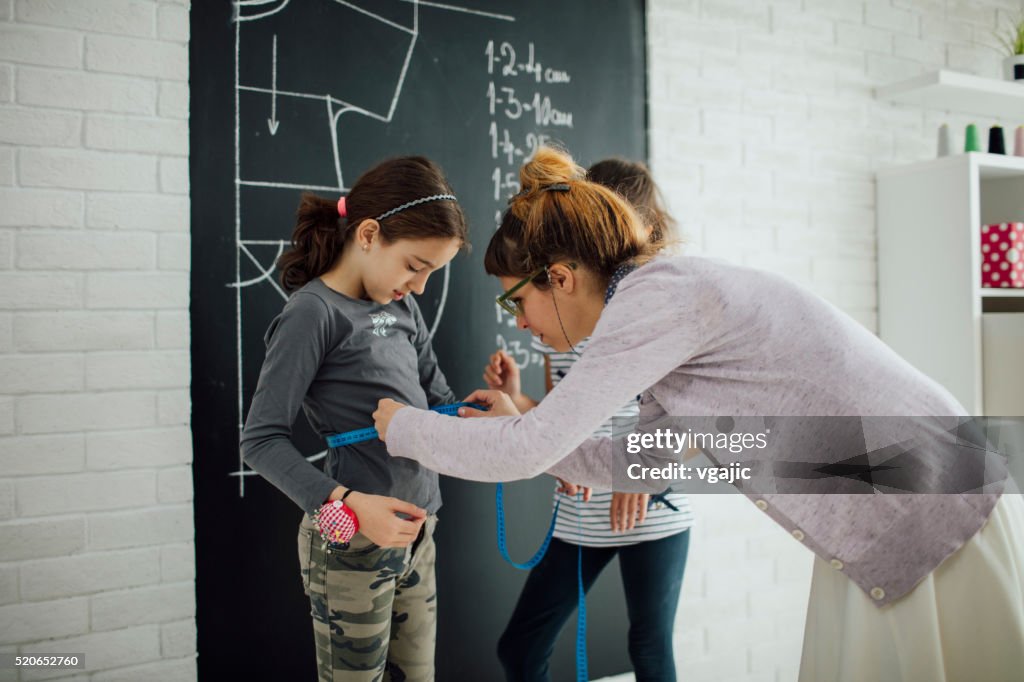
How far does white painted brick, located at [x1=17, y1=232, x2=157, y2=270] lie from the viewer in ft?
5.18

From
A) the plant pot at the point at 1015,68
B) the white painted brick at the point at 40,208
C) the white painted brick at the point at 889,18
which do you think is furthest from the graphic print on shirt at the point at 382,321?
the plant pot at the point at 1015,68

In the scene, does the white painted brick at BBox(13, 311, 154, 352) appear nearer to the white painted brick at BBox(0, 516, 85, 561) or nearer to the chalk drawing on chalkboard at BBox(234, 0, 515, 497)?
the chalk drawing on chalkboard at BBox(234, 0, 515, 497)

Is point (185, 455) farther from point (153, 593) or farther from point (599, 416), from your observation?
point (599, 416)

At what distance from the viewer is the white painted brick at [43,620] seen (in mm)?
1563

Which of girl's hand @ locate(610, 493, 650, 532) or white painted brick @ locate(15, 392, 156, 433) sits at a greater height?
white painted brick @ locate(15, 392, 156, 433)

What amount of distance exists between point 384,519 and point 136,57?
1255mm

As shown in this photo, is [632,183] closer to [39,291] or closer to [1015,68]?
[39,291]

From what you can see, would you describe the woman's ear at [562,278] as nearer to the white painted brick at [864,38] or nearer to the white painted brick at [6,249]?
the white painted brick at [6,249]

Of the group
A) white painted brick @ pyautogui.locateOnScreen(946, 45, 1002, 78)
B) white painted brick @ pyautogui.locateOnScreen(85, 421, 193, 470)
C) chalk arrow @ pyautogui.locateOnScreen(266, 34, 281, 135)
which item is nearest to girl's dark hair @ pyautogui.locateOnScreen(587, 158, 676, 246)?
chalk arrow @ pyautogui.locateOnScreen(266, 34, 281, 135)

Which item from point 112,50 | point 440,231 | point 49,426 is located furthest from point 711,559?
point 112,50

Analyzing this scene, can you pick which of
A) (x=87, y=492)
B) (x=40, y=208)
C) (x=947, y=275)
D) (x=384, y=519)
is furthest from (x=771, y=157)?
(x=87, y=492)

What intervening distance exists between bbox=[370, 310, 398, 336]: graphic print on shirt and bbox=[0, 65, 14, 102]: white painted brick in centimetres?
96

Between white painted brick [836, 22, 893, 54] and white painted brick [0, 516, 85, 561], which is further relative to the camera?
white painted brick [836, 22, 893, 54]

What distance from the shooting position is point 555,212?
1.24 metres
